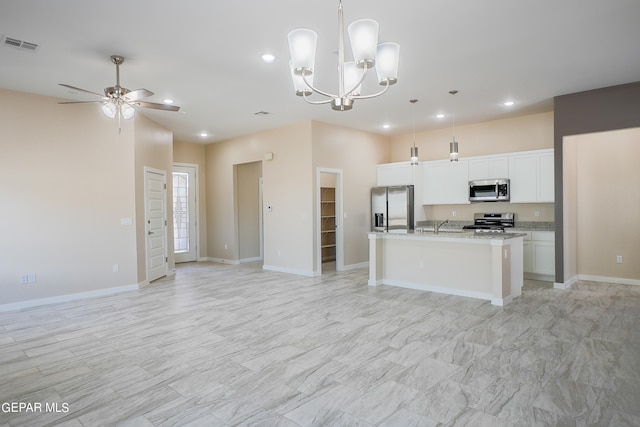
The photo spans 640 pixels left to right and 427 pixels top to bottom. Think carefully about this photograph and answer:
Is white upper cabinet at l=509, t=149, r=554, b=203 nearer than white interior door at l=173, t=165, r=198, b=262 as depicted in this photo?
Yes

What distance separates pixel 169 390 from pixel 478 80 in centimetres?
508

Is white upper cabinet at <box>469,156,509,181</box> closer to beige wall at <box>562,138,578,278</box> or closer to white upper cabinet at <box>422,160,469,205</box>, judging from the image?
white upper cabinet at <box>422,160,469,205</box>

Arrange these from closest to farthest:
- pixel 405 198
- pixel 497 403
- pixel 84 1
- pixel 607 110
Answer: pixel 497 403, pixel 84 1, pixel 607 110, pixel 405 198

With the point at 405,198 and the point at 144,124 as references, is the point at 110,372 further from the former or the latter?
the point at 405,198

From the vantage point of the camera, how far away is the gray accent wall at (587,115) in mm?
5066

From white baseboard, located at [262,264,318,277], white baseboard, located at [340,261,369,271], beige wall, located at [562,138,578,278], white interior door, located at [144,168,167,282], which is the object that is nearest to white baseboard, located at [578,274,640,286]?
beige wall, located at [562,138,578,278]

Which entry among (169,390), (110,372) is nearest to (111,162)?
(110,372)

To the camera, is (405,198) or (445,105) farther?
(405,198)

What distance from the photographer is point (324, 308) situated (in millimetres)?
4816

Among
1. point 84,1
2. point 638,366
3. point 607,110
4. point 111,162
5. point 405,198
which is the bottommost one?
point 638,366

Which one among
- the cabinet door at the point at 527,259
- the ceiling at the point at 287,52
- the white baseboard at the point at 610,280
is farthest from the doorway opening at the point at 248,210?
the white baseboard at the point at 610,280

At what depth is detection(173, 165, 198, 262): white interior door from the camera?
9.09m

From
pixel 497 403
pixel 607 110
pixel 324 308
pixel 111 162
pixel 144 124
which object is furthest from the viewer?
pixel 144 124

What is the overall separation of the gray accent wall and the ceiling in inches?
9.1
